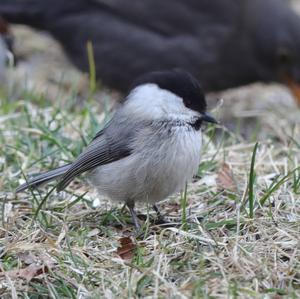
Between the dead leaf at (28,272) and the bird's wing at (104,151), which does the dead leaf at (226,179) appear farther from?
the dead leaf at (28,272)

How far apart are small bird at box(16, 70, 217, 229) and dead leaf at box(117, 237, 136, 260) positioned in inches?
9.5

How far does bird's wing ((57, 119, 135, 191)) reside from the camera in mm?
3619

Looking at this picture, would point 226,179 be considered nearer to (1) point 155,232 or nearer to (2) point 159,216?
(2) point 159,216

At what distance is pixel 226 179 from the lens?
417 cm

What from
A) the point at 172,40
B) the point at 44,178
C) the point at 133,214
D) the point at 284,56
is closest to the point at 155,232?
the point at 133,214

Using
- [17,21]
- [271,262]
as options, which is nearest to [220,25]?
[17,21]

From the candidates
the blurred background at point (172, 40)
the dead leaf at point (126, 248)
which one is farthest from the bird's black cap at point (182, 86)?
the blurred background at point (172, 40)

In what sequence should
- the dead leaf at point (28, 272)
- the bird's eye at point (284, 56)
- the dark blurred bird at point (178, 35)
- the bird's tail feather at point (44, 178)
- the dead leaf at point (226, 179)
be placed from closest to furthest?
the dead leaf at point (28, 272) → the bird's tail feather at point (44, 178) → the dead leaf at point (226, 179) → the dark blurred bird at point (178, 35) → the bird's eye at point (284, 56)

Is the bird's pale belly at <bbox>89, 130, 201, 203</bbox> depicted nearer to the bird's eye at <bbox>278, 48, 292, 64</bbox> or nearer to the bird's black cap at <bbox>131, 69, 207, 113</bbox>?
the bird's black cap at <bbox>131, 69, 207, 113</bbox>

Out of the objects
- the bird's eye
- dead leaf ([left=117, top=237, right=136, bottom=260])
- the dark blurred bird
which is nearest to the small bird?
dead leaf ([left=117, top=237, right=136, bottom=260])

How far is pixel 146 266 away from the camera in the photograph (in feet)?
10.4

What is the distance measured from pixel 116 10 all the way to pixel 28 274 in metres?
4.44

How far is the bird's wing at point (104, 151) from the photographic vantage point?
3.62 meters

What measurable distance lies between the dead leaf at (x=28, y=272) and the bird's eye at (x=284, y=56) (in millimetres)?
4660
